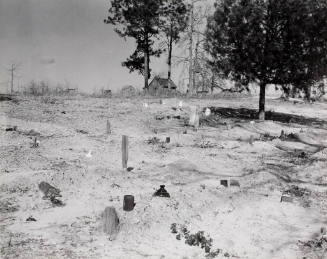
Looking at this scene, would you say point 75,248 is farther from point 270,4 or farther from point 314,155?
point 270,4

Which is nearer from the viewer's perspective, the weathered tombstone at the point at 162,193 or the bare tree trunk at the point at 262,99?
the weathered tombstone at the point at 162,193

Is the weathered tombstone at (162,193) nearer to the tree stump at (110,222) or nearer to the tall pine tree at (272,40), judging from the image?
the tree stump at (110,222)

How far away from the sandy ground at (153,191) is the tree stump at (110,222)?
0.13 metres

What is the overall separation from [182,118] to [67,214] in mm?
13052

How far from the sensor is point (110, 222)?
775 centimetres

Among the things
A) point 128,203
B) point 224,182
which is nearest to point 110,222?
point 128,203

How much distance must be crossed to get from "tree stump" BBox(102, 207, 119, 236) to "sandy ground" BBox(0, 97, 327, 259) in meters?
0.13

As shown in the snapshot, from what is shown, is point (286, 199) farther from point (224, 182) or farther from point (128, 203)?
point (128, 203)

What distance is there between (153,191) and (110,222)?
2162 millimetres

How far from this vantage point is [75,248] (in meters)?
7.02

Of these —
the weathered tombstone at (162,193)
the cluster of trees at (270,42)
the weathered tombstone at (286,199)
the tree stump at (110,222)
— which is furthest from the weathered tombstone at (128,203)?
the cluster of trees at (270,42)

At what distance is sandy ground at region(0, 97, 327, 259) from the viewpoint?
295 inches

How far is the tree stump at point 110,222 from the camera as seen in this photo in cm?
769

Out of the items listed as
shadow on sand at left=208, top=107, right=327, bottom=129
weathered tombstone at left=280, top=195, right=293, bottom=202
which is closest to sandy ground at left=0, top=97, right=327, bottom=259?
weathered tombstone at left=280, top=195, right=293, bottom=202
